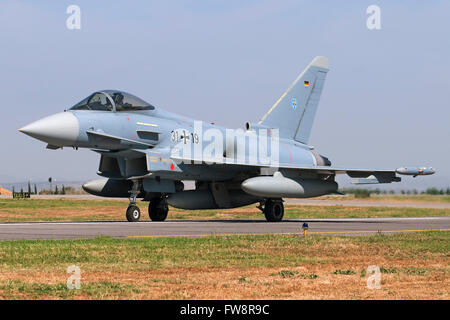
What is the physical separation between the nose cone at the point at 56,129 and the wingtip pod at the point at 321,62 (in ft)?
41.4

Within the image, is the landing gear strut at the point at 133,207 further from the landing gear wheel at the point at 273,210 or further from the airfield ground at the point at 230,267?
the airfield ground at the point at 230,267

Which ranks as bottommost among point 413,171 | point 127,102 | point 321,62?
point 413,171

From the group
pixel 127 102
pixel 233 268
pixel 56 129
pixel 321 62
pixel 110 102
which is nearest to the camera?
pixel 233 268

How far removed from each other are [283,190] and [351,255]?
11333 millimetres

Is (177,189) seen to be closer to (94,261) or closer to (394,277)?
(94,261)

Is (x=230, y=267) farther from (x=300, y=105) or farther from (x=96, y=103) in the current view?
(x=300, y=105)

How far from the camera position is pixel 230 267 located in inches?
435

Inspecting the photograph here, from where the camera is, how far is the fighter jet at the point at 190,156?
21875 mm

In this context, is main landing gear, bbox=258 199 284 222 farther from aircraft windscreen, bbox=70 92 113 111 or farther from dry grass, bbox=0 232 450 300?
dry grass, bbox=0 232 450 300

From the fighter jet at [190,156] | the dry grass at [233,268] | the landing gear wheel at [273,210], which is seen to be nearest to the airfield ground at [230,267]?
the dry grass at [233,268]

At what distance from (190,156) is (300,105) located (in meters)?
7.23

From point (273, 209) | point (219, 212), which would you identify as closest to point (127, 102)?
point (273, 209)

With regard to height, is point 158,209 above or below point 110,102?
below
